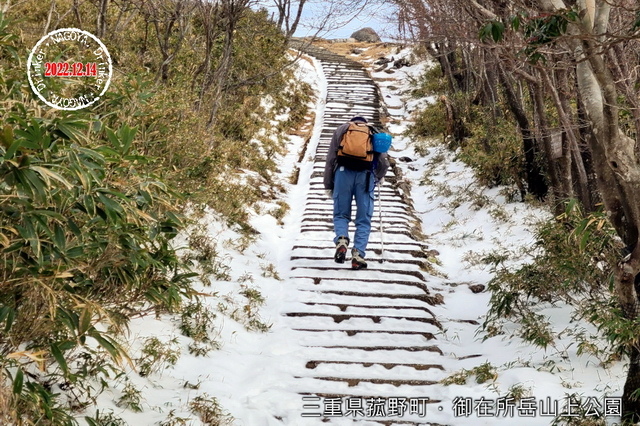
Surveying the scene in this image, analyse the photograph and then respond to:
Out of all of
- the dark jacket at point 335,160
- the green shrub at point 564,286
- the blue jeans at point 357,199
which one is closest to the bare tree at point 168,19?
the dark jacket at point 335,160

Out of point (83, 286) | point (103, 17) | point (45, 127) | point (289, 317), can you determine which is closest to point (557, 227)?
point (289, 317)

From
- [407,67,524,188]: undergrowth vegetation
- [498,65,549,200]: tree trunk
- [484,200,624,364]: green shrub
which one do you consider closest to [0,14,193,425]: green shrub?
[484,200,624,364]: green shrub

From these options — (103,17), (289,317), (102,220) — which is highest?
(103,17)

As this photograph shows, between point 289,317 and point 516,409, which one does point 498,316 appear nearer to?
point 516,409

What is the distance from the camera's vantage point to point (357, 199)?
7184mm

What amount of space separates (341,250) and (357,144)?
1279 millimetres

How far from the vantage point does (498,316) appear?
535cm

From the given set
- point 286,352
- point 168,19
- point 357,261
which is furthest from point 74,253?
point 168,19

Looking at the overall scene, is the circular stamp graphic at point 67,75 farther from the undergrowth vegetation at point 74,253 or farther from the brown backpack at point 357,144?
the brown backpack at point 357,144

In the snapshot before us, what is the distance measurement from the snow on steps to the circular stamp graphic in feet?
8.46

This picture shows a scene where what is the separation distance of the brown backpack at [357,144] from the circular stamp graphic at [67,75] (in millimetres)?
3147

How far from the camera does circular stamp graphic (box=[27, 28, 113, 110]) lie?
3.02 meters

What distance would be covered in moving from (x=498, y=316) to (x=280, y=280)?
2.49 meters

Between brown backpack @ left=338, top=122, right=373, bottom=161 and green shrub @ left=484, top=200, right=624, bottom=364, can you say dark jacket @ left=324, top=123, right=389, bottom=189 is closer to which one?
brown backpack @ left=338, top=122, right=373, bottom=161
